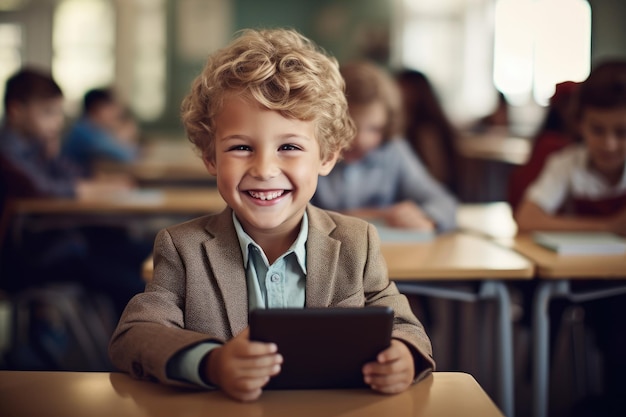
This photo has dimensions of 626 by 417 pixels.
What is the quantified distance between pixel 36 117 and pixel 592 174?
238 cm

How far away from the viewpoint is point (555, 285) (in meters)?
2.00

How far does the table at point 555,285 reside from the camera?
76.3 inches

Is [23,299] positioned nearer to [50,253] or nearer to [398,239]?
[50,253]

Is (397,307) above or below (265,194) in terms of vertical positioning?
below

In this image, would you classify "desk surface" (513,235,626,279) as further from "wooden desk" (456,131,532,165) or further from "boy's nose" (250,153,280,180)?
"wooden desk" (456,131,532,165)

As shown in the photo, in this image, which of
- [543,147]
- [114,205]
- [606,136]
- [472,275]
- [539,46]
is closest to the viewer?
[472,275]

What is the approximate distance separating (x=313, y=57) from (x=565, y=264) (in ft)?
3.48

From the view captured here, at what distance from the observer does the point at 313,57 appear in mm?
1210

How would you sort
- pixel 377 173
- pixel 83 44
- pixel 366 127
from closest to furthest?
1. pixel 366 127
2. pixel 377 173
3. pixel 83 44

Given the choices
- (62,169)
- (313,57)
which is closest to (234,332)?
(313,57)

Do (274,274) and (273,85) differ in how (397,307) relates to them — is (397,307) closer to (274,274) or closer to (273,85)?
(274,274)

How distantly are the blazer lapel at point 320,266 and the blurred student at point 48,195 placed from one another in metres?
1.96

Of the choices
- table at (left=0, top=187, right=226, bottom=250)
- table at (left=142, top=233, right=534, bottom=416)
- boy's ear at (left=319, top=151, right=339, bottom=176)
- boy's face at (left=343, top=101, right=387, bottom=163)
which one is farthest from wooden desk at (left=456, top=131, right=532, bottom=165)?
boy's ear at (left=319, top=151, right=339, bottom=176)

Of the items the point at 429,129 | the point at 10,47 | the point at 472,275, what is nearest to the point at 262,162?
the point at 472,275
